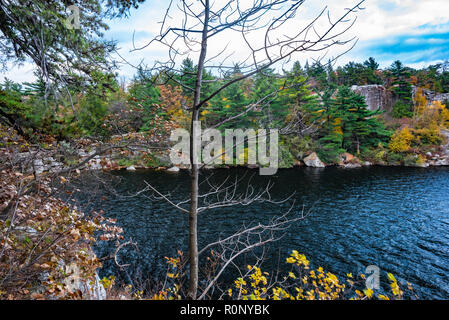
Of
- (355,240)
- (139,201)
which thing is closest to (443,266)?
(355,240)

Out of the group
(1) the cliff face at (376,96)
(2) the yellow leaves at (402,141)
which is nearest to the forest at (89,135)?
(2) the yellow leaves at (402,141)

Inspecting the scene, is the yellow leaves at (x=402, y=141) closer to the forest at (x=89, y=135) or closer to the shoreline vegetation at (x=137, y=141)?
the shoreline vegetation at (x=137, y=141)

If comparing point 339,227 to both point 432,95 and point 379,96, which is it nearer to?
point 379,96

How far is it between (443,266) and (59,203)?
35.7 ft

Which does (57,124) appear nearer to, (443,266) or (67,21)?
(67,21)

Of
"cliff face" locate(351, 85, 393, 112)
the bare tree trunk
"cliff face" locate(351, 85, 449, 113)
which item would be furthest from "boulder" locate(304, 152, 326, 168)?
the bare tree trunk

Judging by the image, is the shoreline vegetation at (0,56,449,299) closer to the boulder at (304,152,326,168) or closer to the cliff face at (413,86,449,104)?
the boulder at (304,152,326,168)

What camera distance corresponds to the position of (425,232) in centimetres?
929

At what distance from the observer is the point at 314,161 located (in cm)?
2530

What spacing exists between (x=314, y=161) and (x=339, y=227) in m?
16.6

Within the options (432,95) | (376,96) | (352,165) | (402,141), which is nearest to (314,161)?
(352,165)

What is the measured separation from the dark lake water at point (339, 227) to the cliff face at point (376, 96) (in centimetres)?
2230

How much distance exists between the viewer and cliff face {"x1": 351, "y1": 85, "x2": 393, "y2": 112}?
35062mm

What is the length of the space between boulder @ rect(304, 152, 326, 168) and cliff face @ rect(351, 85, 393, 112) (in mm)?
17443
